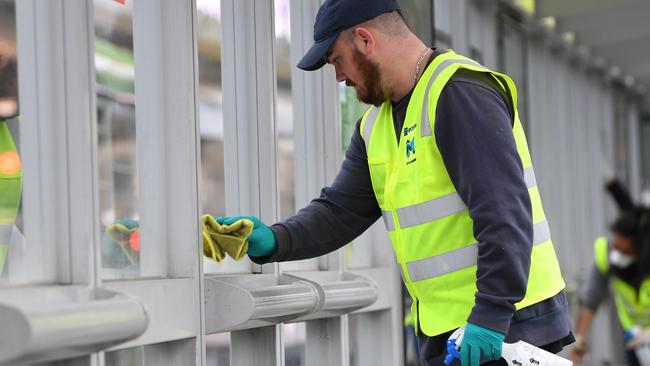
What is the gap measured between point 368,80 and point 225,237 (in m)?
0.60

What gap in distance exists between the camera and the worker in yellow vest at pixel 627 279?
4.93m

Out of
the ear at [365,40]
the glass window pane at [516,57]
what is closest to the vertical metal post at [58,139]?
the ear at [365,40]

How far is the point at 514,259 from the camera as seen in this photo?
210 centimetres

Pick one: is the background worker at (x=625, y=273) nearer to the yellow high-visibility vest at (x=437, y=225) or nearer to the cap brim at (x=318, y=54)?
the yellow high-visibility vest at (x=437, y=225)

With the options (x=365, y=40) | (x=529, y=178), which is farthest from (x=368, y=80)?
(x=529, y=178)

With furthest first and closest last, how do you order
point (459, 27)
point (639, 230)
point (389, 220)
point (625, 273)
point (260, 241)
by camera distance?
point (459, 27) < point (625, 273) < point (639, 230) < point (260, 241) < point (389, 220)

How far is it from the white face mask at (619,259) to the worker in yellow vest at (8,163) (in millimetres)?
3620

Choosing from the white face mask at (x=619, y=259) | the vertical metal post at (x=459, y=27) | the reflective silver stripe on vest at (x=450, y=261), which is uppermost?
the vertical metal post at (x=459, y=27)

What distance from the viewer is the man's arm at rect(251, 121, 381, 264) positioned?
2.69m

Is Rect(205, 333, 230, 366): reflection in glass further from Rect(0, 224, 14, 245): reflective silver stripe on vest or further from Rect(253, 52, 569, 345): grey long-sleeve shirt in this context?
Rect(253, 52, 569, 345): grey long-sleeve shirt

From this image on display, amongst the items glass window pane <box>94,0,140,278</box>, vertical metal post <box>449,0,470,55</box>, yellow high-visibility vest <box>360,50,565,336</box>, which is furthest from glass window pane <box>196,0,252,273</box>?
vertical metal post <box>449,0,470,55</box>

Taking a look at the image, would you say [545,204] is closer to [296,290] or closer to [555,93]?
[555,93]

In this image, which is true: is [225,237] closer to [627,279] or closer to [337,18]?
[337,18]

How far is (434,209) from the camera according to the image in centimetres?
226
